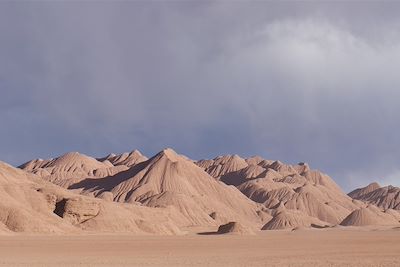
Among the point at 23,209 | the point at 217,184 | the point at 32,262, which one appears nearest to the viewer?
the point at 32,262

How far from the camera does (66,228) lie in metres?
88.4

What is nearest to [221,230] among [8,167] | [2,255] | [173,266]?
[8,167]

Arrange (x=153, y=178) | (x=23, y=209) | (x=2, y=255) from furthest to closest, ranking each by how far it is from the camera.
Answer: (x=153, y=178) → (x=23, y=209) → (x=2, y=255)

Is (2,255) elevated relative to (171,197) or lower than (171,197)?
lower

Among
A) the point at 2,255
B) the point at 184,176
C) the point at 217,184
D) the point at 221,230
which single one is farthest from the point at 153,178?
the point at 2,255

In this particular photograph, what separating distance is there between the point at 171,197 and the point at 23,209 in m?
81.0

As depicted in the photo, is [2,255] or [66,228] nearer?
[2,255]

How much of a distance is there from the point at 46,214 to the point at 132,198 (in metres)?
81.7

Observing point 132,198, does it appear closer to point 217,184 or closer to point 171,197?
point 171,197

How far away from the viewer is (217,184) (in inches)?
7721

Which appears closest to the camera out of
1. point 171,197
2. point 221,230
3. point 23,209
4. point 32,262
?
point 32,262

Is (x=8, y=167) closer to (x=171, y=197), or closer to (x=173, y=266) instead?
(x=171, y=197)

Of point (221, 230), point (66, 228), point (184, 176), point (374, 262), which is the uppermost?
point (184, 176)

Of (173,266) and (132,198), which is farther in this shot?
(132,198)
